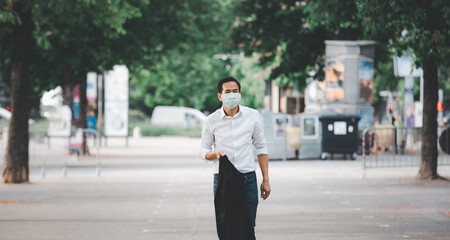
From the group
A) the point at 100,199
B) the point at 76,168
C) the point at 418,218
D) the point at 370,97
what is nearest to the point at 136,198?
the point at 100,199

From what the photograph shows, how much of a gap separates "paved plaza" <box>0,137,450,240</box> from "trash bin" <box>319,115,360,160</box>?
557 cm

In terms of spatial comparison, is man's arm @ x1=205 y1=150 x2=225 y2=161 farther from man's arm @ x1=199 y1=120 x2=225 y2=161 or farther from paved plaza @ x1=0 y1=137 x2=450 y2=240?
paved plaza @ x1=0 y1=137 x2=450 y2=240

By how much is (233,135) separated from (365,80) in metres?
26.0

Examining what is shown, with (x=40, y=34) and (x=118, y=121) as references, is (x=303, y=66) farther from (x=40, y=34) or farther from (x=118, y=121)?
(x=40, y=34)

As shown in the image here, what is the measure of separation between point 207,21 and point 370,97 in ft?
22.4

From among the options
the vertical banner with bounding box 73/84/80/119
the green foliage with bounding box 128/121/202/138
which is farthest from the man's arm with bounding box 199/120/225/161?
the green foliage with bounding box 128/121/202/138

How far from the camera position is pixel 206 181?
63.9 feet

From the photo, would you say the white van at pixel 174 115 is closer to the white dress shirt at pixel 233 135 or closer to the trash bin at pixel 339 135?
the trash bin at pixel 339 135

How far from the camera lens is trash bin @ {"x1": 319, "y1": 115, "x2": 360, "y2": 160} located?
28625mm

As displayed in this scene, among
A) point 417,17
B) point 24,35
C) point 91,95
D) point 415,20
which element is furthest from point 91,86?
point 417,17

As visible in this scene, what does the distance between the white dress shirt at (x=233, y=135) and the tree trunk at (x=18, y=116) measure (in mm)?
11901

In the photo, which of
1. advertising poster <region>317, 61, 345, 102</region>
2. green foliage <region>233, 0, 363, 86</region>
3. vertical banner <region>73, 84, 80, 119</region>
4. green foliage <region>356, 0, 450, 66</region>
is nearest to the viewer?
green foliage <region>356, 0, 450, 66</region>

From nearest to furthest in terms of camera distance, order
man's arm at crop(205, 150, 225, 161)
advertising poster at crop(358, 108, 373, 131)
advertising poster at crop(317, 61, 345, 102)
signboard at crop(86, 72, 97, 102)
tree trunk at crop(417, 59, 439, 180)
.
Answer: man's arm at crop(205, 150, 225, 161)
tree trunk at crop(417, 59, 439, 180)
signboard at crop(86, 72, 97, 102)
advertising poster at crop(317, 61, 345, 102)
advertising poster at crop(358, 108, 373, 131)

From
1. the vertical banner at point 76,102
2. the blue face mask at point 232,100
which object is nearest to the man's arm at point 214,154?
the blue face mask at point 232,100
